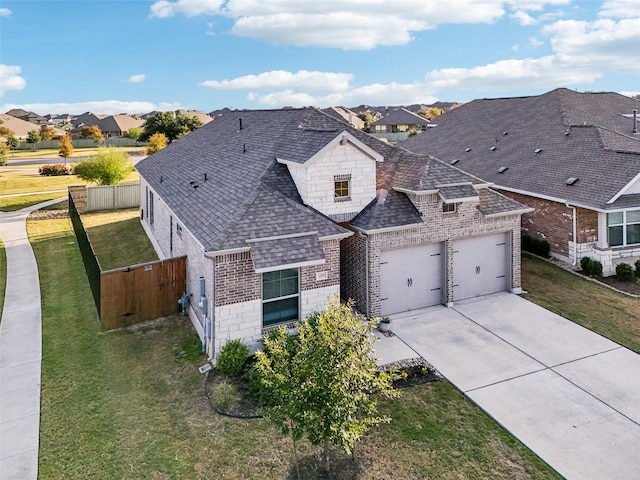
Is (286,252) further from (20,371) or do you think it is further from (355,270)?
(20,371)

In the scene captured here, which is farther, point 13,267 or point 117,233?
point 117,233

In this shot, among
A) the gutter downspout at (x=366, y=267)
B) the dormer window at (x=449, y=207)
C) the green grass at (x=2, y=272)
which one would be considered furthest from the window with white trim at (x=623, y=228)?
the green grass at (x=2, y=272)

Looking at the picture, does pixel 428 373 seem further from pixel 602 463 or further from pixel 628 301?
pixel 628 301

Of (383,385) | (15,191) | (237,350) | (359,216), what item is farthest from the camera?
(15,191)

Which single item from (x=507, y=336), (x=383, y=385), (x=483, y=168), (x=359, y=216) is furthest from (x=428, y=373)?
(x=483, y=168)

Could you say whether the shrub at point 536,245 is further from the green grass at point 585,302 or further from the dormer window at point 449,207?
the dormer window at point 449,207

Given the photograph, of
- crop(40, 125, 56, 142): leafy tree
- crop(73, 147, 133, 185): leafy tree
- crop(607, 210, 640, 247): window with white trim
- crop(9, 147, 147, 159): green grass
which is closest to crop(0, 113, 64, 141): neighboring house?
crop(40, 125, 56, 142): leafy tree

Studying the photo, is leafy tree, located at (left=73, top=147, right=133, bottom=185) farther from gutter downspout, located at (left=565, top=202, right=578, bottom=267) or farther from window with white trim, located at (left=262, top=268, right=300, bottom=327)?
gutter downspout, located at (left=565, top=202, right=578, bottom=267)
